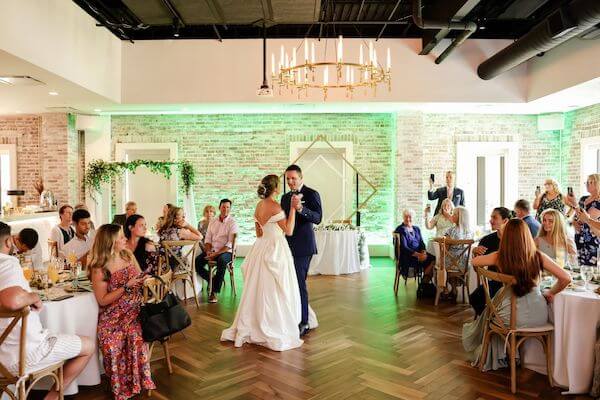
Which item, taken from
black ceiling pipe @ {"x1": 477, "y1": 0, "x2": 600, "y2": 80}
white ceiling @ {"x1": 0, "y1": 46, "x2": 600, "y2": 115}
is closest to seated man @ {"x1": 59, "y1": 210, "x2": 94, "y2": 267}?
white ceiling @ {"x1": 0, "y1": 46, "x2": 600, "y2": 115}

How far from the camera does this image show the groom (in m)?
5.09

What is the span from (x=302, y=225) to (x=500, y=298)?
2.08m

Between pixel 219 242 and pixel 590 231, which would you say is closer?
pixel 590 231

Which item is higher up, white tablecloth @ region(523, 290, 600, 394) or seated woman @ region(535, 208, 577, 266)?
seated woman @ region(535, 208, 577, 266)

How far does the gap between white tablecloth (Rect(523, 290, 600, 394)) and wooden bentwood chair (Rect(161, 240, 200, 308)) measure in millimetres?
4160

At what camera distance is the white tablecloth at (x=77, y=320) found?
356 centimetres

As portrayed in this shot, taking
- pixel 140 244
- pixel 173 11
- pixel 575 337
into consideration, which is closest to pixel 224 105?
pixel 173 11

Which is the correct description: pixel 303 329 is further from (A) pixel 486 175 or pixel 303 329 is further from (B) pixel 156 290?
(A) pixel 486 175

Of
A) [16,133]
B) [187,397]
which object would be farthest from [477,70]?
[16,133]

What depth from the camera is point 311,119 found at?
36.6 feet

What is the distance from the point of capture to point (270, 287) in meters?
4.84

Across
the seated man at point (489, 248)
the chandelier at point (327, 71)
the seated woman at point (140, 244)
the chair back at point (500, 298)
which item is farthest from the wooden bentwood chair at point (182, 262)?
the chair back at point (500, 298)

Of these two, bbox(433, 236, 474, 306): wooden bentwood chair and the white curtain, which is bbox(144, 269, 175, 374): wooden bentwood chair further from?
the white curtain

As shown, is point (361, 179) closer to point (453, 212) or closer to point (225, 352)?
point (453, 212)
